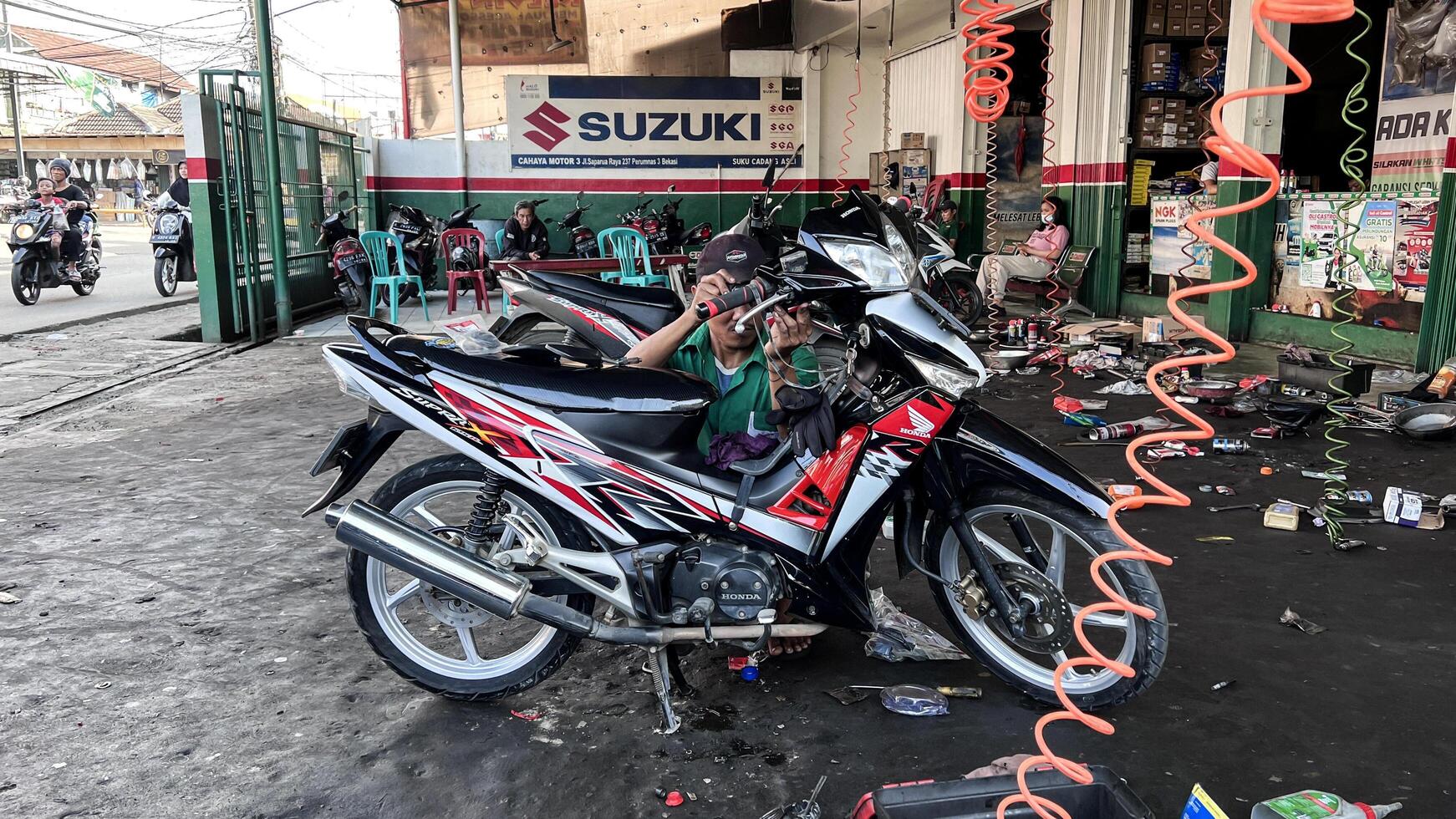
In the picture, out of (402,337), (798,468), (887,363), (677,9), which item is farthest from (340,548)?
(677,9)

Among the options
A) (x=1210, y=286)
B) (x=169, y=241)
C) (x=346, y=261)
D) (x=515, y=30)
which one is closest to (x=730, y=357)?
(x=1210, y=286)

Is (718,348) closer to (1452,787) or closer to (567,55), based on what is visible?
(1452,787)

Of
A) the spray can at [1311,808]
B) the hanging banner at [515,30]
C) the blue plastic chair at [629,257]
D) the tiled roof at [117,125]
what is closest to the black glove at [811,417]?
the spray can at [1311,808]

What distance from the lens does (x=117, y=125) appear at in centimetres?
4322

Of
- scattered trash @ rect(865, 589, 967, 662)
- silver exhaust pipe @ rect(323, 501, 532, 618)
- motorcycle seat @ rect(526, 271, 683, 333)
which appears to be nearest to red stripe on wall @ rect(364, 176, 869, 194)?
motorcycle seat @ rect(526, 271, 683, 333)

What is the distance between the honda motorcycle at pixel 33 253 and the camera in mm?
A: 12078

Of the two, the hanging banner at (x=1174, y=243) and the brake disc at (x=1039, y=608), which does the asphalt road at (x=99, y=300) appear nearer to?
the brake disc at (x=1039, y=608)

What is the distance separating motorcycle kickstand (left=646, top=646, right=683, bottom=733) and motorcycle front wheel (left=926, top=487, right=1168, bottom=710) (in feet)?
2.47

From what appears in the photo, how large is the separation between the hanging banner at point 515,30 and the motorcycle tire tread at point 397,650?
15368 millimetres

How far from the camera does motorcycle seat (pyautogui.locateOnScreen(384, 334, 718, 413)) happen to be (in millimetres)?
2600

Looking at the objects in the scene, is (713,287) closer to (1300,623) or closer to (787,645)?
(787,645)

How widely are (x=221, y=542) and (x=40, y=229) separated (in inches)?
400

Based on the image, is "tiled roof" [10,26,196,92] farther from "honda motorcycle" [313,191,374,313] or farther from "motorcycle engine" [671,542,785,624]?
"motorcycle engine" [671,542,785,624]

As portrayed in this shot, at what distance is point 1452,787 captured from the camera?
2.34 meters
